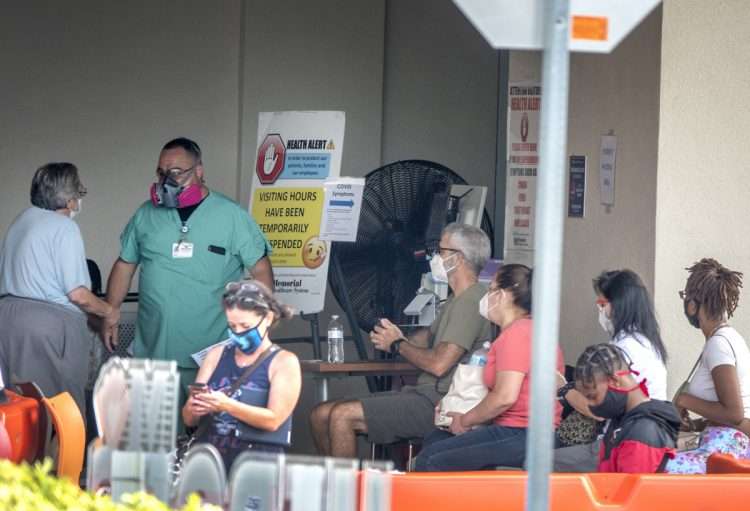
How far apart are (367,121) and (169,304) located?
3201mm

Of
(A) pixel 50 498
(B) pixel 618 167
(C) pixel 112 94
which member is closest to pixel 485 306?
(B) pixel 618 167

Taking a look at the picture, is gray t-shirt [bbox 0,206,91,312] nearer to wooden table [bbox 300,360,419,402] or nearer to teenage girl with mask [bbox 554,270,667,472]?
wooden table [bbox 300,360,419,402]

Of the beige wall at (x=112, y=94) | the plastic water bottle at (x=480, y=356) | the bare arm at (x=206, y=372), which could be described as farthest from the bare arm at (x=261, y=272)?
the beige wall at (x=112, y=94)

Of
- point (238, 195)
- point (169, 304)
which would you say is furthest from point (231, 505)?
point (238, 195)

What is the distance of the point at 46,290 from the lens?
5.84 metres

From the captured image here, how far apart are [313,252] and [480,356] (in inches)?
72.3

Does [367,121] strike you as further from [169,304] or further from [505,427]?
[505,427]

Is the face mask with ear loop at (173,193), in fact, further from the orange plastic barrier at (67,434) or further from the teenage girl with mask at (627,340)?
the teenage girl with mask at (627,340)

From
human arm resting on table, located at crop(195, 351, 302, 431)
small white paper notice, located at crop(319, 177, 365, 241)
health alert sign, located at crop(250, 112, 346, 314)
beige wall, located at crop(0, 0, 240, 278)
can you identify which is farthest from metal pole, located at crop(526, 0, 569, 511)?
beige wall, located at crop(0, 0, 240, 278)

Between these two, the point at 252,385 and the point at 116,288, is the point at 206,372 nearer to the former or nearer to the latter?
the point at 252,385

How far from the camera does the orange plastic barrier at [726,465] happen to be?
417cm

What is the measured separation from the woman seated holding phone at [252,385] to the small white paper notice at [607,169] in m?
2.12

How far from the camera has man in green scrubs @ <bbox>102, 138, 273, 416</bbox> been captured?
5898 mm

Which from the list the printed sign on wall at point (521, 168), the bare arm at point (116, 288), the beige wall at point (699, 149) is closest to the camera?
the beige wall at point (699, 149)
